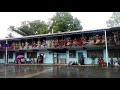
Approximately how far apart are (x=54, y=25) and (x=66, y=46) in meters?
19.8

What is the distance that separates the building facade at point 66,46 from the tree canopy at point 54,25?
13.3 m

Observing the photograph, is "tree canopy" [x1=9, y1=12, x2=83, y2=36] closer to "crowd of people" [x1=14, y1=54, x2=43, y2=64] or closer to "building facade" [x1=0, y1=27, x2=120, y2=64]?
"building facade" [x1=0, y1=27, x2=120, y2=64]

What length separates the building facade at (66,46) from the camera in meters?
21.3

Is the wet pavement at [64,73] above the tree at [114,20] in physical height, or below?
below

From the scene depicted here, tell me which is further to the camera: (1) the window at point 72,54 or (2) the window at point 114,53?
(1) the window at point 72,54

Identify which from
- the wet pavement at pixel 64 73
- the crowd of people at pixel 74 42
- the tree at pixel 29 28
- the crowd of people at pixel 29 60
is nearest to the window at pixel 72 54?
the crowd of people at pixel 74 42

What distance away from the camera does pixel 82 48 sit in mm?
23375

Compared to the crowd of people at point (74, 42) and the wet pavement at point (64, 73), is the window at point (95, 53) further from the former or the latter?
the wet pavement at point (64, 73)

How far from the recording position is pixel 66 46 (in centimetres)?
2384

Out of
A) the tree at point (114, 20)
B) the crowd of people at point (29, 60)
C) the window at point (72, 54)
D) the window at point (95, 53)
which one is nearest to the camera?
the window at point (95, 53)
